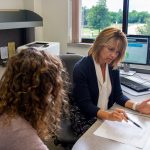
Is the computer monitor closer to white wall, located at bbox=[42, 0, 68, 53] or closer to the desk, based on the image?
white wall, located at bbox=[42, 0, 68, 53]

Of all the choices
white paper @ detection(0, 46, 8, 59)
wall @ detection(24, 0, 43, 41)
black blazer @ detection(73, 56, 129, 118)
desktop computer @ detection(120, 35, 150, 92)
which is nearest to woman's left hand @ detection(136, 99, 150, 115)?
black blazer @ detection(73, 56, 129, 118)

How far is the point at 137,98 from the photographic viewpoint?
1837 mm

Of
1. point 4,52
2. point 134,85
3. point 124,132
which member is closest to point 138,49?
point 134,85

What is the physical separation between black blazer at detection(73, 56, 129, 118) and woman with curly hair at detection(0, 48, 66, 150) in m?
0.67

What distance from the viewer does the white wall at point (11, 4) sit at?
2.65 m

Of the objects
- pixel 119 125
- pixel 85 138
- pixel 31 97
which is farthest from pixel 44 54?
pixel 119 125

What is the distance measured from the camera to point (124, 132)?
4.29ft

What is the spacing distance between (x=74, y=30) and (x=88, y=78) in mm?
1408

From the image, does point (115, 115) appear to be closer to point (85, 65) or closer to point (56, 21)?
point (85, 65)

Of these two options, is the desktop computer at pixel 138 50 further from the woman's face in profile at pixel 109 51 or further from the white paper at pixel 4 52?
the white paper at pixel 4 52

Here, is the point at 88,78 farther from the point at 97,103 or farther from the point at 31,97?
the point at 31,97

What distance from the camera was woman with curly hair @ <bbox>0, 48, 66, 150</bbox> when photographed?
0.85 meters

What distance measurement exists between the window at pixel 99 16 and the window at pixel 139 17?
11cm

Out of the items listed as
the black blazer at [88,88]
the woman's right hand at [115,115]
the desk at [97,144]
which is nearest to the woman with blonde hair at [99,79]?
the black blazer at [88,88]
